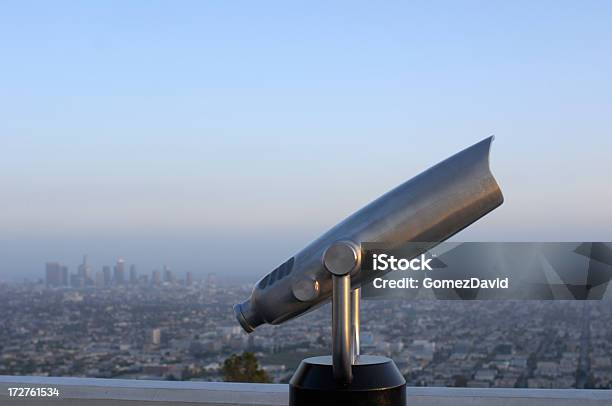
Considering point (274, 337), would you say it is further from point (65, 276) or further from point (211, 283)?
point (65, 276)

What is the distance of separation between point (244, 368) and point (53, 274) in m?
2.85

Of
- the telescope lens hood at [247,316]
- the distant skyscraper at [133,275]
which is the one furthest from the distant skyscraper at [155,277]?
the telescope lens hood at [247,316]

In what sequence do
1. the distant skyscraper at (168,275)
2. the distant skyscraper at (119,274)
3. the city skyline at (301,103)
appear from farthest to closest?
1. the distant skyscraper at (119,274)
2. the distant skyscraper at (168,275)
3. the city skyline at (301,103)

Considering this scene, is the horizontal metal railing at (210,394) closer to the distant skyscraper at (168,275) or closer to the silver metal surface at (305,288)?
the silver metal surface at (305,288)

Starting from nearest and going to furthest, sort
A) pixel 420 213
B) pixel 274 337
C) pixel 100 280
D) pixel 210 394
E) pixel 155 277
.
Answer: pixel 420 213 < pixel 210 394 < pixel 274 337 < pixel 155 277 < pixel 100 280

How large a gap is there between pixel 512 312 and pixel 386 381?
4.30ft

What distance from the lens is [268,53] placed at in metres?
5.18

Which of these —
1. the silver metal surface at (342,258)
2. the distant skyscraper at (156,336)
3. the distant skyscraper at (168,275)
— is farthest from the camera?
the distant skyscraper at (168,275)

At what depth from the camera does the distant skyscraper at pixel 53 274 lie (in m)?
5.59

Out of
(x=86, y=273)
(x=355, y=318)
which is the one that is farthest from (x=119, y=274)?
(x=355, y=318)

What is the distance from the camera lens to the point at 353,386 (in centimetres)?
174

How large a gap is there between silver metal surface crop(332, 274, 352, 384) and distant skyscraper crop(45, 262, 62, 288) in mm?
4201

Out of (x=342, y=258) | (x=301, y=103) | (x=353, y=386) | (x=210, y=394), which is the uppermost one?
(x=301, y=103)

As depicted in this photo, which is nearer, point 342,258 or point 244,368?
point 342,258
